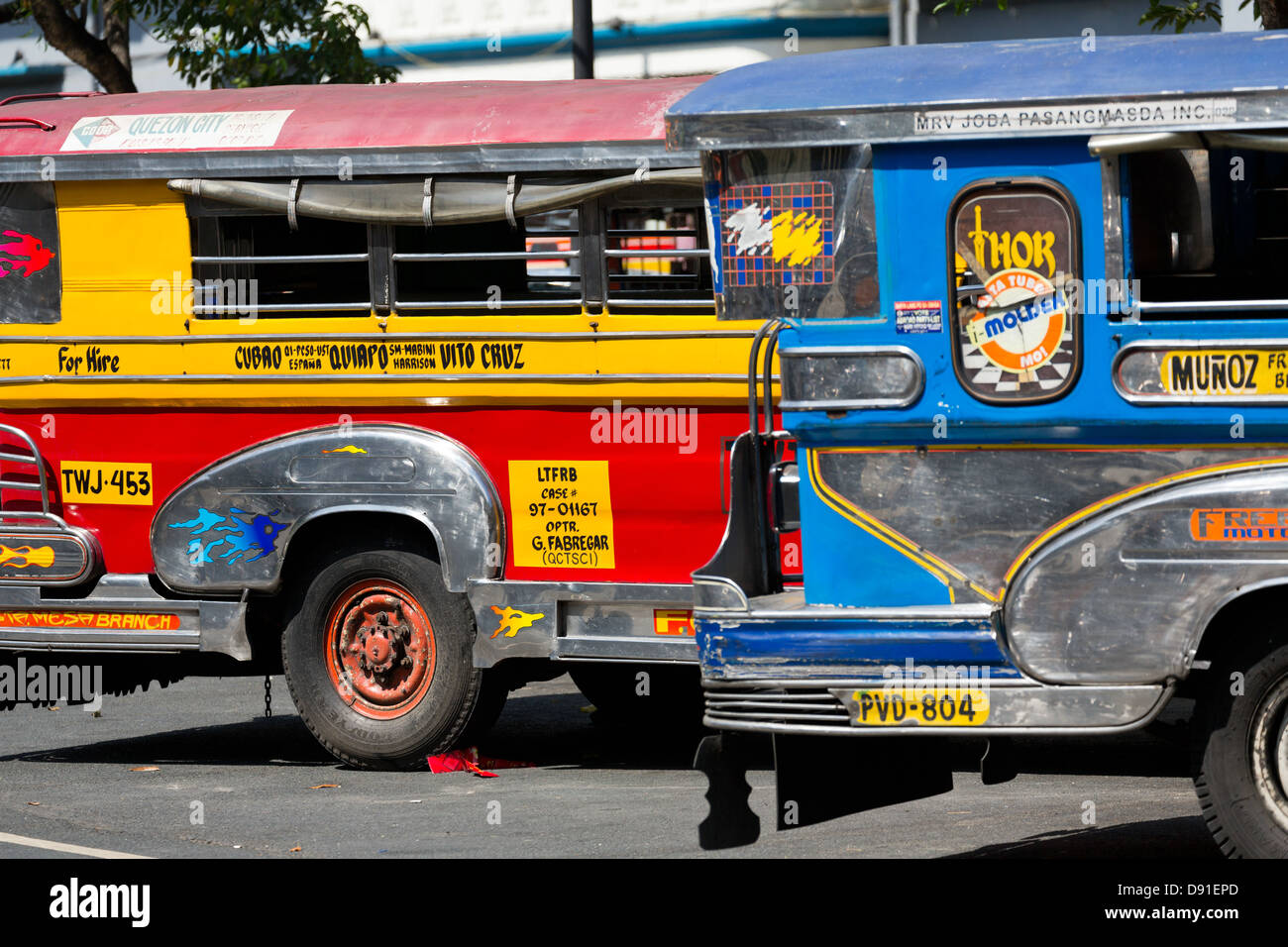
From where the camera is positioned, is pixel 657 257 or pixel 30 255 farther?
pixel 30 255

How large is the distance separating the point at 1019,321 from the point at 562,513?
3127 millimetres

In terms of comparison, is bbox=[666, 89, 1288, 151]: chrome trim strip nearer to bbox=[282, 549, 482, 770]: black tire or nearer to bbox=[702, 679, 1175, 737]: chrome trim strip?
bbox=[702, 679, 1175, 737]: chrome trim strip

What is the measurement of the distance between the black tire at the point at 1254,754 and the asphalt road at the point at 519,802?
0.86m

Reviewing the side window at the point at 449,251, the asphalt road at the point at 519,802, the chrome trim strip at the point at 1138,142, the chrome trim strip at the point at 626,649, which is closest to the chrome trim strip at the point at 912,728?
the asphalt road at the point at 519,802

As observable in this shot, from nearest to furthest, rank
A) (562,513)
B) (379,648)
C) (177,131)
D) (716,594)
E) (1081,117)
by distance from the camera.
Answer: (1081,117) → (716,594) → (562,513) → (379,648) → (177,131)

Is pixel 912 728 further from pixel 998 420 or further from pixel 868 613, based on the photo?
pixel 998 420

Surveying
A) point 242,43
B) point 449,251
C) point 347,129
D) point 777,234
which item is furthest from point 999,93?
point 242,43

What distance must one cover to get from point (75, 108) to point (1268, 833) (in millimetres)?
6987

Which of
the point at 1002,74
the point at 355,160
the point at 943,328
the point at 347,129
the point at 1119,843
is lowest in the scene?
the point at 1119,843

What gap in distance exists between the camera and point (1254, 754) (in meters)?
5.93

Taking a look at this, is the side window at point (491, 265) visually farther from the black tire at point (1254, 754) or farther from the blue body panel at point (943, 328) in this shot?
the black tire at point (1254, 754)

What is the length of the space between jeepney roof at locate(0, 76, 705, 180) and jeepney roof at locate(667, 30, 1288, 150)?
202cm

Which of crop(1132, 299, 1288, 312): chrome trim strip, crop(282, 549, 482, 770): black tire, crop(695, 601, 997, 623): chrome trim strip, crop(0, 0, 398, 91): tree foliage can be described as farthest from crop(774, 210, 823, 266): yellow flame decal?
crop(0, 0, 398, 91): tree foliage
